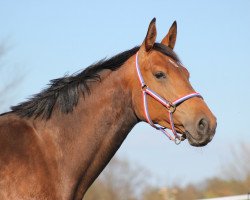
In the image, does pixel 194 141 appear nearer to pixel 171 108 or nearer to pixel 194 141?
pixel 194 141

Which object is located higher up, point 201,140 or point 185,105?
point 185,105

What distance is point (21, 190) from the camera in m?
5.24

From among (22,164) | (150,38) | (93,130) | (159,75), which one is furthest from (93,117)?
(150,38)

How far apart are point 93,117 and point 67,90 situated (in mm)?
441

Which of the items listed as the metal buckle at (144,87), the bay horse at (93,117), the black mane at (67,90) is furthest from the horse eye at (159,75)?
the black mane at (67,90)

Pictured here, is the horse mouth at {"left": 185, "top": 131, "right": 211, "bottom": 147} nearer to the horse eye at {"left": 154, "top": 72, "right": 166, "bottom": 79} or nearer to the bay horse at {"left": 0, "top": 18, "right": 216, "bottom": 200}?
the bay horse at {"left": 0, "top": 18, "right": 216, "bottom": 200}

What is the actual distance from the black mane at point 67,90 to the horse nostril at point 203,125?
0.90m

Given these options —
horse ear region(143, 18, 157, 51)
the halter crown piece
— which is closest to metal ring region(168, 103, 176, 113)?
the halter crown piece

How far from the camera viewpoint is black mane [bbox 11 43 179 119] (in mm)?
5867

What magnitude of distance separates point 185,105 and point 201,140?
43 cm

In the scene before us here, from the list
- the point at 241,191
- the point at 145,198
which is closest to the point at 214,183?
the point at 241,191

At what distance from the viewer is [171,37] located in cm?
652

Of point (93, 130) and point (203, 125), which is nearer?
point (203, 125)

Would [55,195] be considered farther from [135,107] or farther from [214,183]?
[214,183]
